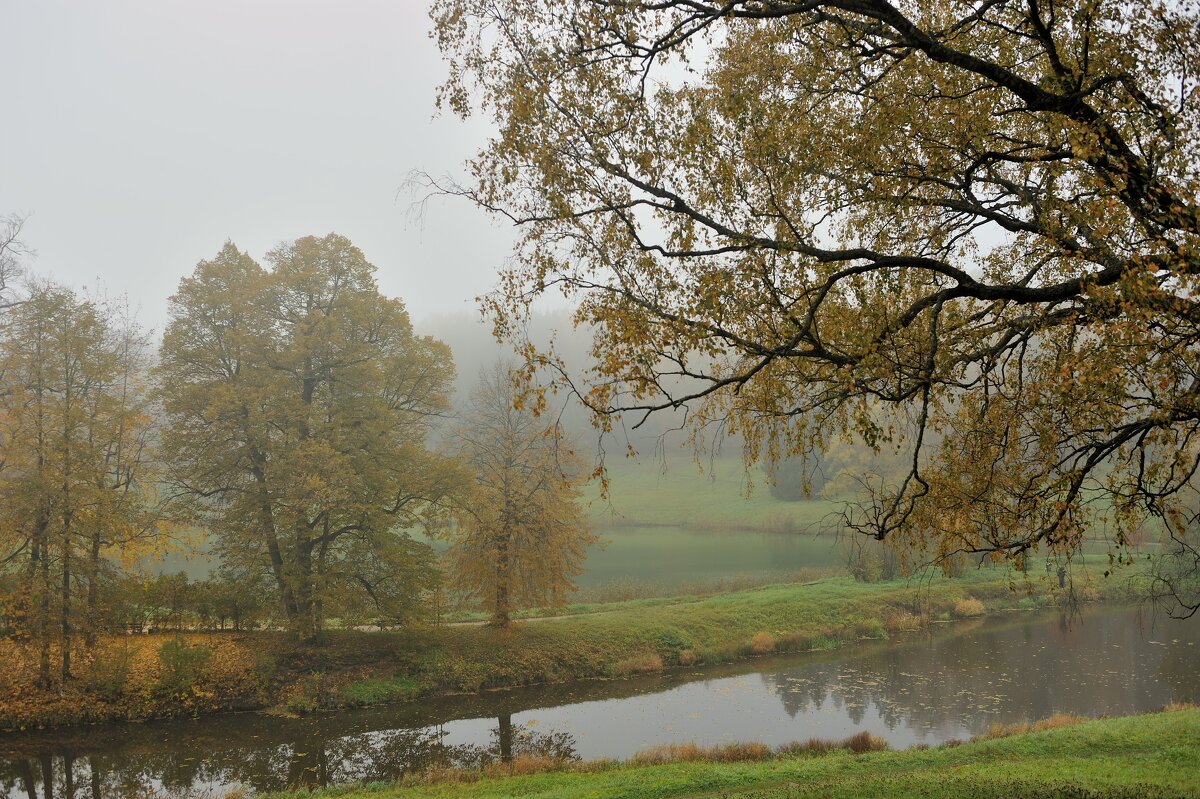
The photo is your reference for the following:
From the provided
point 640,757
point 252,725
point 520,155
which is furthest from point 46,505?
point 520,155

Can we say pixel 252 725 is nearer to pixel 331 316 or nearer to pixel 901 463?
pixel 331 316

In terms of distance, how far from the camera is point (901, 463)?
146ft

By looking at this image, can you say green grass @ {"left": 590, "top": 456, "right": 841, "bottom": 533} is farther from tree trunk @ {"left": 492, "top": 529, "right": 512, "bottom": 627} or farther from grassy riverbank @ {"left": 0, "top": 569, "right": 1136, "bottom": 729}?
tree trunk @ {"left": 492, "top": 529, "right": 512, "bottom": 627}

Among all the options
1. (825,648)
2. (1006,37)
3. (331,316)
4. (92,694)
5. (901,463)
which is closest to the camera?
(1006,37)

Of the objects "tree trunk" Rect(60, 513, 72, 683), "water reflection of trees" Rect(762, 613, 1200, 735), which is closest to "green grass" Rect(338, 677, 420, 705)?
"tree trunk" Rect(60, 513, 72, 683)

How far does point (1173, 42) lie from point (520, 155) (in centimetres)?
602

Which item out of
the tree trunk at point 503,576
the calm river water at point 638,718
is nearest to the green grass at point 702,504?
the tree trunk at point 503,576

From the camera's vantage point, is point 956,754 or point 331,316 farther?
point 331,316

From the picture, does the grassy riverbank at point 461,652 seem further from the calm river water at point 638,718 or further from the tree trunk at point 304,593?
the calm river water at point 638,718

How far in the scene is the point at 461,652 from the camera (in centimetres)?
2386

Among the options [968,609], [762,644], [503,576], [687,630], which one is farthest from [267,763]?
[968,609]

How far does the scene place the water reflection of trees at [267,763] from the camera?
51.2 ft

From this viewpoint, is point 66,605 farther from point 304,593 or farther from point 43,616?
point 304,593

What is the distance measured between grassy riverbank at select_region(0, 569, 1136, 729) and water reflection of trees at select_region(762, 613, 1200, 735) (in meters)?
2.47
